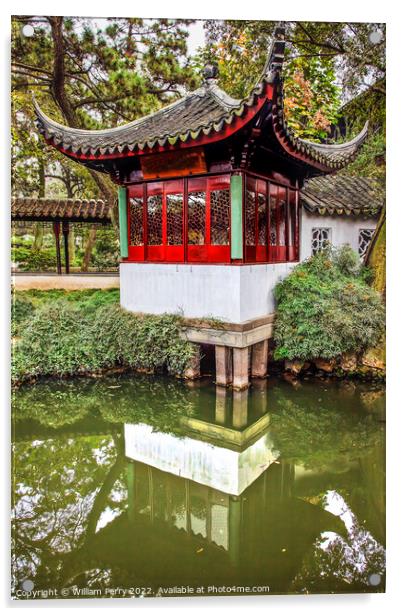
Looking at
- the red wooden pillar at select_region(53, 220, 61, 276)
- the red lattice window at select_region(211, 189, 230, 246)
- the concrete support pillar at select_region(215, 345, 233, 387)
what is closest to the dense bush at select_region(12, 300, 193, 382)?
the concrete support pillar at select_region(215, 345, 233, 387)

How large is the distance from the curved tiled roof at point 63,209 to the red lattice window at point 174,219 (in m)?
1.08

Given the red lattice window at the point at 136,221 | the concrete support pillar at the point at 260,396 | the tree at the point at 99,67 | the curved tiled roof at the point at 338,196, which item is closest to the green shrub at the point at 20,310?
the tree at the point at 99,67

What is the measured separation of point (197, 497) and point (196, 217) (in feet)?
10.1

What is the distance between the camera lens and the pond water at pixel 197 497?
2.94 m

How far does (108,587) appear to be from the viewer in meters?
2.90

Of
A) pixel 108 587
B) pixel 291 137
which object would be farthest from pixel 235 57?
pixel 108 587

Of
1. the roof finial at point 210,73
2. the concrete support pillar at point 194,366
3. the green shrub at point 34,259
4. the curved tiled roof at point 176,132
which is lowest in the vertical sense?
the concrete support pillar at point 194,366

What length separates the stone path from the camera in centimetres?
435

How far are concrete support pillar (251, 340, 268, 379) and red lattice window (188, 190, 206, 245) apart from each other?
57.8 inches

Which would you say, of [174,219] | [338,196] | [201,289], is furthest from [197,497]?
[338,196]

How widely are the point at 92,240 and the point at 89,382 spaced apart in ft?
6.53

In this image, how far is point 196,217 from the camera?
5254 millimetres

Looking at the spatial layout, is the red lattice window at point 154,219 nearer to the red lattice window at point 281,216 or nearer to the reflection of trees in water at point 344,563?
the red lattice window at point 281,216

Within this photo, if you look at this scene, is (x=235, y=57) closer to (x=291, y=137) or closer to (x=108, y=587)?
(x=291, y=137)
